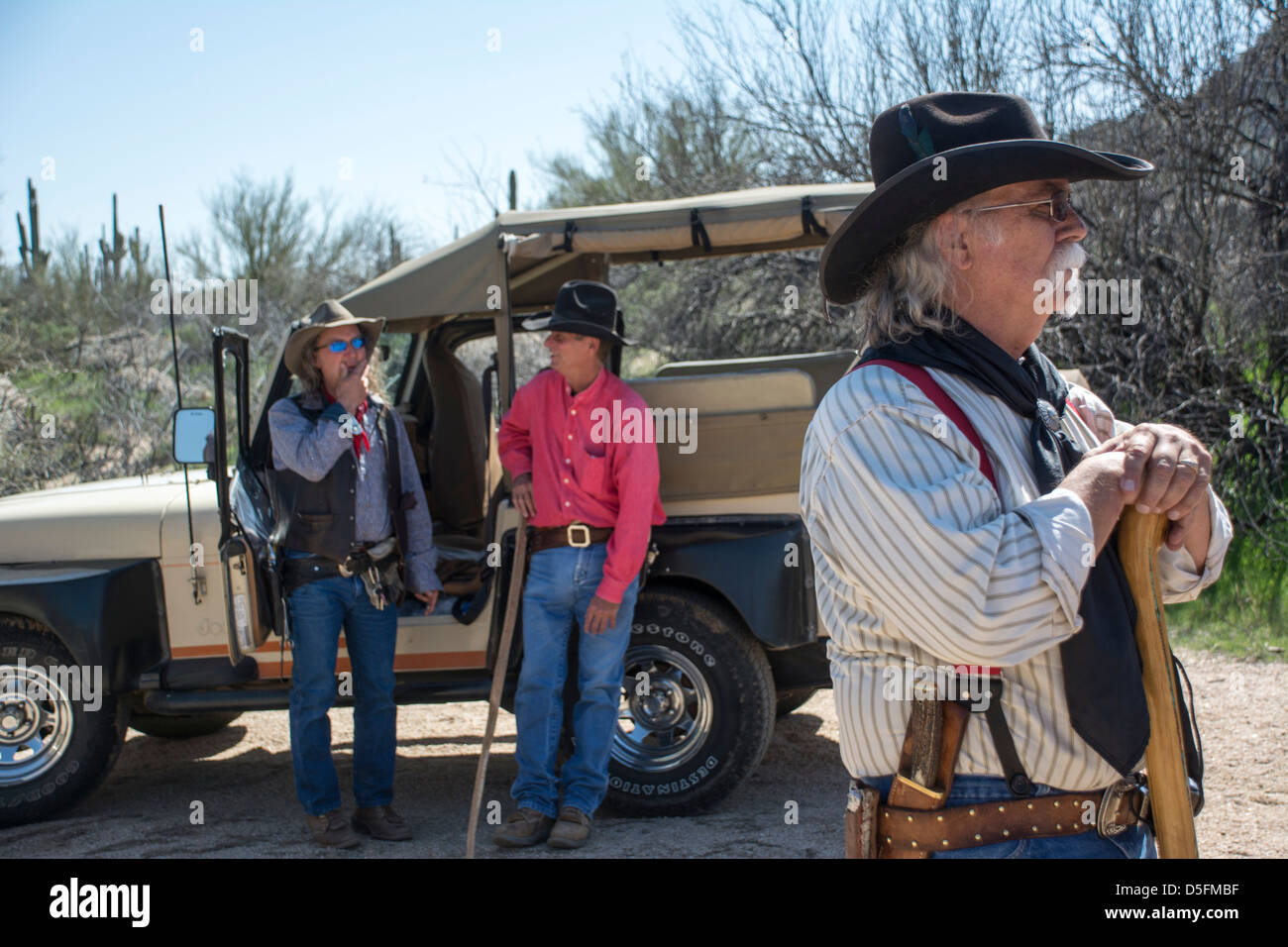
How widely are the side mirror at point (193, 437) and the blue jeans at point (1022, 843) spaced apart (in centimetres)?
374

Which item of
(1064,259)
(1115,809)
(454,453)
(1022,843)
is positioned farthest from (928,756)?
(454,453)

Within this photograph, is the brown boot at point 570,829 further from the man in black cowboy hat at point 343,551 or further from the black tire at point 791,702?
the black tire at point 791,702

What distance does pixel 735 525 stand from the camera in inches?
202

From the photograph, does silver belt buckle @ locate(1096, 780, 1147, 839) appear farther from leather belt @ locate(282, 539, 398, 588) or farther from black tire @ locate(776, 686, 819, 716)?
black tire @ locate(776, 686, 819, 716)

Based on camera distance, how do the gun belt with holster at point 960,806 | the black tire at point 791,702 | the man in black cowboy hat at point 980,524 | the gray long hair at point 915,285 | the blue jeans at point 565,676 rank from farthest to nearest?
the black tire at point 791,702, the blue jeans at point 565,676, the gray long hair at point 915,285, the gun belt with holster at point 960,806, the man in black cowboy hat at point 980,524

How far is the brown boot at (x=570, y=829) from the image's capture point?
15.4 ft

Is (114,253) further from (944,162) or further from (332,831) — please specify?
(944,162)

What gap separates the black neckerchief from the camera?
1740mm

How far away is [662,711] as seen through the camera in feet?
17.0

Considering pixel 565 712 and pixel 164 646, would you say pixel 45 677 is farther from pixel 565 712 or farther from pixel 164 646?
pixel 565 712
